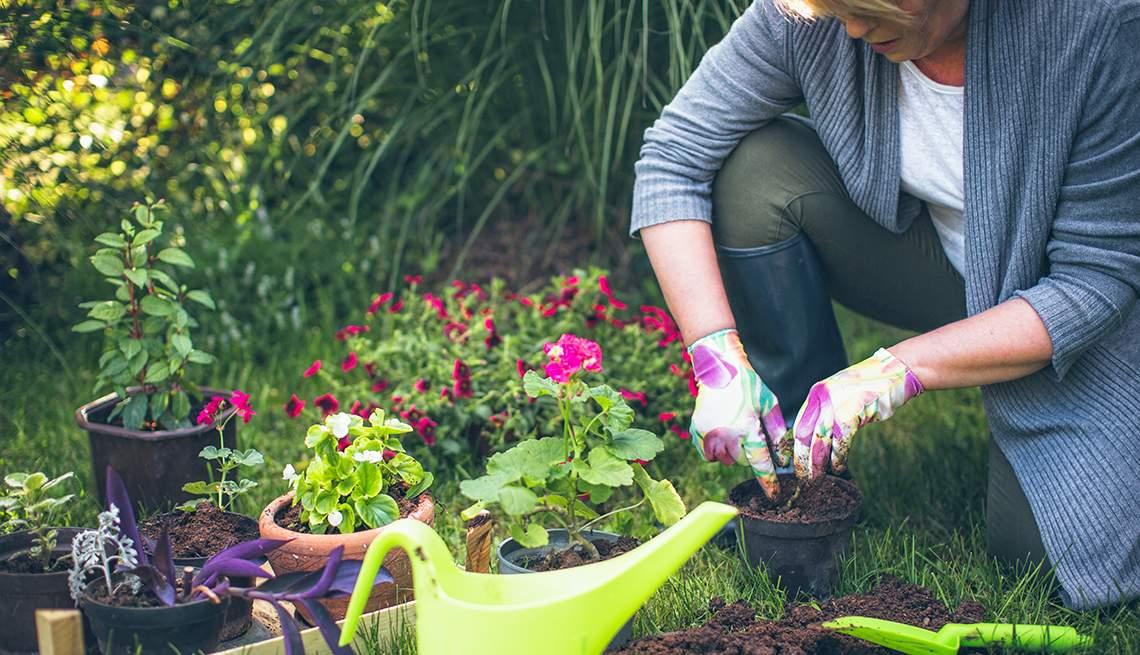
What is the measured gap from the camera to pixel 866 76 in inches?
63.4

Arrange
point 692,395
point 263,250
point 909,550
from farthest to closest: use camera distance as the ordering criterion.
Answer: point 263,250, point 692,395, point 909,550

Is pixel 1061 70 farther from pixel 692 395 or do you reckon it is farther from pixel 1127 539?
pixel 692 395

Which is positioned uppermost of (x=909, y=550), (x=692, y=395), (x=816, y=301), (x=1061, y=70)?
(x=1061, y=70)

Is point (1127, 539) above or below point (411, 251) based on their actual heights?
below

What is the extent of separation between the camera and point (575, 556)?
1354mm

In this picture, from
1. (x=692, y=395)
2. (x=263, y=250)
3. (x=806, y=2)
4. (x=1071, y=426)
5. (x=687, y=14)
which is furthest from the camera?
(x=263, y=250)

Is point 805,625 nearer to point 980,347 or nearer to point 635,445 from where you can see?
point 635,445

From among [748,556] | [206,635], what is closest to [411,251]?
[748,556]

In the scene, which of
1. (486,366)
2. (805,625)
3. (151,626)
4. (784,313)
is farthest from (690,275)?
(151,626)

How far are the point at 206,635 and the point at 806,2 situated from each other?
105 cm

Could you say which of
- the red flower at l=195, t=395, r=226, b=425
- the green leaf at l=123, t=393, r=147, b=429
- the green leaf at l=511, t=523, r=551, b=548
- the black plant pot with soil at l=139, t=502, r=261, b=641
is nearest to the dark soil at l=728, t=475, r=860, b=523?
the green leaf at l=511, t=523, r=551, b=548

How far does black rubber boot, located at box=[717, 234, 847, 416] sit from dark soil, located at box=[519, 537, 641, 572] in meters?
0.49

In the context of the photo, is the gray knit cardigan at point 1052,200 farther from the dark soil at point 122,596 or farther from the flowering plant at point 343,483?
the dark soil at point 122,596

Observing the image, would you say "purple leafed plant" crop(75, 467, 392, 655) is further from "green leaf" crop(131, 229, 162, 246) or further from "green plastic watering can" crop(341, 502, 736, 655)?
"green leaf" crop(131, 229, 162, 246)
